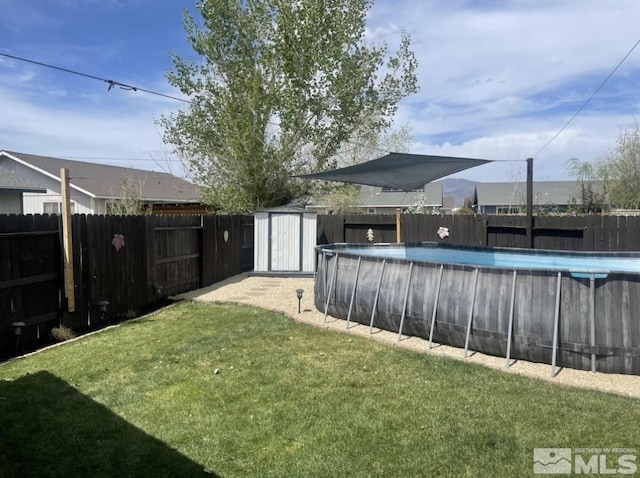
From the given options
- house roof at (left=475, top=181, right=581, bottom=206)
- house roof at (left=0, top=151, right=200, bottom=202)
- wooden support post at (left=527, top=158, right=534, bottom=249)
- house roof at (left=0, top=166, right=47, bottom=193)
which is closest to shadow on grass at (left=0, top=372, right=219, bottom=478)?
wooden support post at (left=527, top=158, right=534, bottom=249)

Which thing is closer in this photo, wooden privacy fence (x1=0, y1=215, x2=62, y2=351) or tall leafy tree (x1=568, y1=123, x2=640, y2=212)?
wooden privacy fence (x1=0, y1=215, x2=62, y2=351)

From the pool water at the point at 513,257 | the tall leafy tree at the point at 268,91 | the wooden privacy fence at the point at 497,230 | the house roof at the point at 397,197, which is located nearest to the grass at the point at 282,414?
the pool water at the point at 513,257

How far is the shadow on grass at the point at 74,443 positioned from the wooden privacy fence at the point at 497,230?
11.2m

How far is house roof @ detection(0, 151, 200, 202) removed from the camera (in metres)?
21.8

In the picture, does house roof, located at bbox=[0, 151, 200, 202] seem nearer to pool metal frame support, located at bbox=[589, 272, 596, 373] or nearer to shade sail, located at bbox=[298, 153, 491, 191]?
shade sail, located at bbox=[298, 153, 491, 191]

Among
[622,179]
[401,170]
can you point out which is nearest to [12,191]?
[401,170]

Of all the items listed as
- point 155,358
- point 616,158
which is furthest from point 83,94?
point 616,158

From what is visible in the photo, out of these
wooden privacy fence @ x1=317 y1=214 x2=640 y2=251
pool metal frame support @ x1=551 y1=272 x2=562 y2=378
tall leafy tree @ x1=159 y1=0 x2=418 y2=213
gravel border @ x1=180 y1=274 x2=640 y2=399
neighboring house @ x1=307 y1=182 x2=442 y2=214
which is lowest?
gravel border @ x1=180 y1=274 x2=640 y2=399

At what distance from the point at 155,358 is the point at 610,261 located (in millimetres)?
8437

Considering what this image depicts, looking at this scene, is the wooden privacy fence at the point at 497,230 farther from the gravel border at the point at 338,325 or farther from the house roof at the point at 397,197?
the house roof at the point at 397,197

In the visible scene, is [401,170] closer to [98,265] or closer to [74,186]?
[98,265]

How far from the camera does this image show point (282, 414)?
3.92 meters

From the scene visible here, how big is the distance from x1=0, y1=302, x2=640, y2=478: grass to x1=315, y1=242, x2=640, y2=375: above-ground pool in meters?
0.67

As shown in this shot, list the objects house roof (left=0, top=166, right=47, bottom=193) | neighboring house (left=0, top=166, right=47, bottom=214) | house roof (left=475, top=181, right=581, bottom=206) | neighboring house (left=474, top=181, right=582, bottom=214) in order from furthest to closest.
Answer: neighboring house (left=474, top=181, right=582, bottom=214), house roof (left=475, top=181, right=581, bottom=206), neighboring house (left=0, top=166, right=47, bottom=214), house roof (left=0, top=166, right=47, bottom=193)
